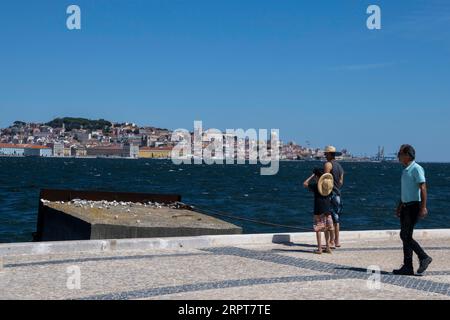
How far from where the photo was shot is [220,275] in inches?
363

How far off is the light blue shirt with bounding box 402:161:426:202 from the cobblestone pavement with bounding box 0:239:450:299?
106cm

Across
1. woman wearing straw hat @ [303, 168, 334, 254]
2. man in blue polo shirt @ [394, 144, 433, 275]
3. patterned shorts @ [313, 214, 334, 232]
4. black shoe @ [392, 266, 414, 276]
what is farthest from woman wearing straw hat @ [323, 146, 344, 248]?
black shoe @ [392, 266, 414, 276]

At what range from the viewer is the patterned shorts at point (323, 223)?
11.5 metres

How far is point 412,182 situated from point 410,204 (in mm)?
301

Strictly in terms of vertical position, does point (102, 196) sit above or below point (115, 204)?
above

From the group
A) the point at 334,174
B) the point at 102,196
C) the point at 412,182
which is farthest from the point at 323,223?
the point at 102,196

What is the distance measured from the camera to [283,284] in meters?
8.62

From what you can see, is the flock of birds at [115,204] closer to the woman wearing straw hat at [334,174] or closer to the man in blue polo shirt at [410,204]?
the woman wearing straw hat at [334,174]

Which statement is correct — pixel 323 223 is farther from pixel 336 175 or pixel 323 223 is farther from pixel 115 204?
pixel 115 204

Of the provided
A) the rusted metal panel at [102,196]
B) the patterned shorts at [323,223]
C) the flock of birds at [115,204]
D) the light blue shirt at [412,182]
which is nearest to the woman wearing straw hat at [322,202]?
the patterned shorts at [323,223]

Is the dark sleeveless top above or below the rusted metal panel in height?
above

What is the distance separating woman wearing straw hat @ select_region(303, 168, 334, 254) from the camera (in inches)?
451

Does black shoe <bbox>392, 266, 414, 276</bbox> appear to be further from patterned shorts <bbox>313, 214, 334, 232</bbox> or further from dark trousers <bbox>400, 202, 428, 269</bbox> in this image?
patterned shorts <bbox>313, 214, 334, 232</bbox>
